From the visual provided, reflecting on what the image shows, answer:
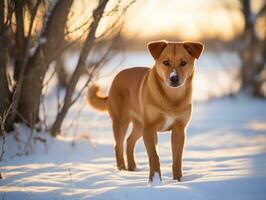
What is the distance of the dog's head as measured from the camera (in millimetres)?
5312

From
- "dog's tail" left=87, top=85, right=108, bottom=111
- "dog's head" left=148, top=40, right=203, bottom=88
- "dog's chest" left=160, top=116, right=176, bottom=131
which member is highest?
"dog's head" left=148, top=40, right=203, bottom=88

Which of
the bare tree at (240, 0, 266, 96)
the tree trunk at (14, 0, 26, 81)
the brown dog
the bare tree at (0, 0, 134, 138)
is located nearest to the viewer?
the brown dog

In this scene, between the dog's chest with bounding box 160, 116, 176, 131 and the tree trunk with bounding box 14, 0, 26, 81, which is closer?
the dog's chest with bounding box 160, 116, 176, 131

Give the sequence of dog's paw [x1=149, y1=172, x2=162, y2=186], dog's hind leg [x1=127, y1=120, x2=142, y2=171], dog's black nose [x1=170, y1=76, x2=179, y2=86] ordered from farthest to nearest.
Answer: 1. dog's hind leg [x1=127, y1=120, x2=142, y2=171]
2. dog's black nose [x1=170, y1=76, x2=179, y2=86]
3. dog's paw [x1=149, y1=172, x2=162, y2=186]

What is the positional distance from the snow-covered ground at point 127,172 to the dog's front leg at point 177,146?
0.12 metres

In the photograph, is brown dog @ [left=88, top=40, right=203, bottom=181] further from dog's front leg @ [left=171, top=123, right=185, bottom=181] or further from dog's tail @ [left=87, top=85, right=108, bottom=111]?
dog's tail @ [left=87, top=85, right=108, bottom=111]

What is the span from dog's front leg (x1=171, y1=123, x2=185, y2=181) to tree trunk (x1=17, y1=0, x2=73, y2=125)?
2193 millimetres

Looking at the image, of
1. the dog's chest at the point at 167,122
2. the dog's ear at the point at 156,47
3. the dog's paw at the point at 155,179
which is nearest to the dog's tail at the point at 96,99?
the dog's ear at the point at 156,47

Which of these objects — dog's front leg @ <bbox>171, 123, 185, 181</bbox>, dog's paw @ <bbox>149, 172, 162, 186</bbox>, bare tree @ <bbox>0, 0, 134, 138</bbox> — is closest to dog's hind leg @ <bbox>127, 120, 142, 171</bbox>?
dog's front leg @ <bbox>171, 123, 185, 181</bbox>

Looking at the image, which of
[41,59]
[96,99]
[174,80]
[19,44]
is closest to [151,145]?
[174,80]

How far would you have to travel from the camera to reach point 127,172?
585 cm

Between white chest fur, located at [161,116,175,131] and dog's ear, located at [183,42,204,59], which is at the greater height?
dog's ear, located at [183,42,204,59]

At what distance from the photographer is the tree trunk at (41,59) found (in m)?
6.91

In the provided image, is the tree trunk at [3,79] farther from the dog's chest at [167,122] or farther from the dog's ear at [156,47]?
the dog's chest at [167,122]
